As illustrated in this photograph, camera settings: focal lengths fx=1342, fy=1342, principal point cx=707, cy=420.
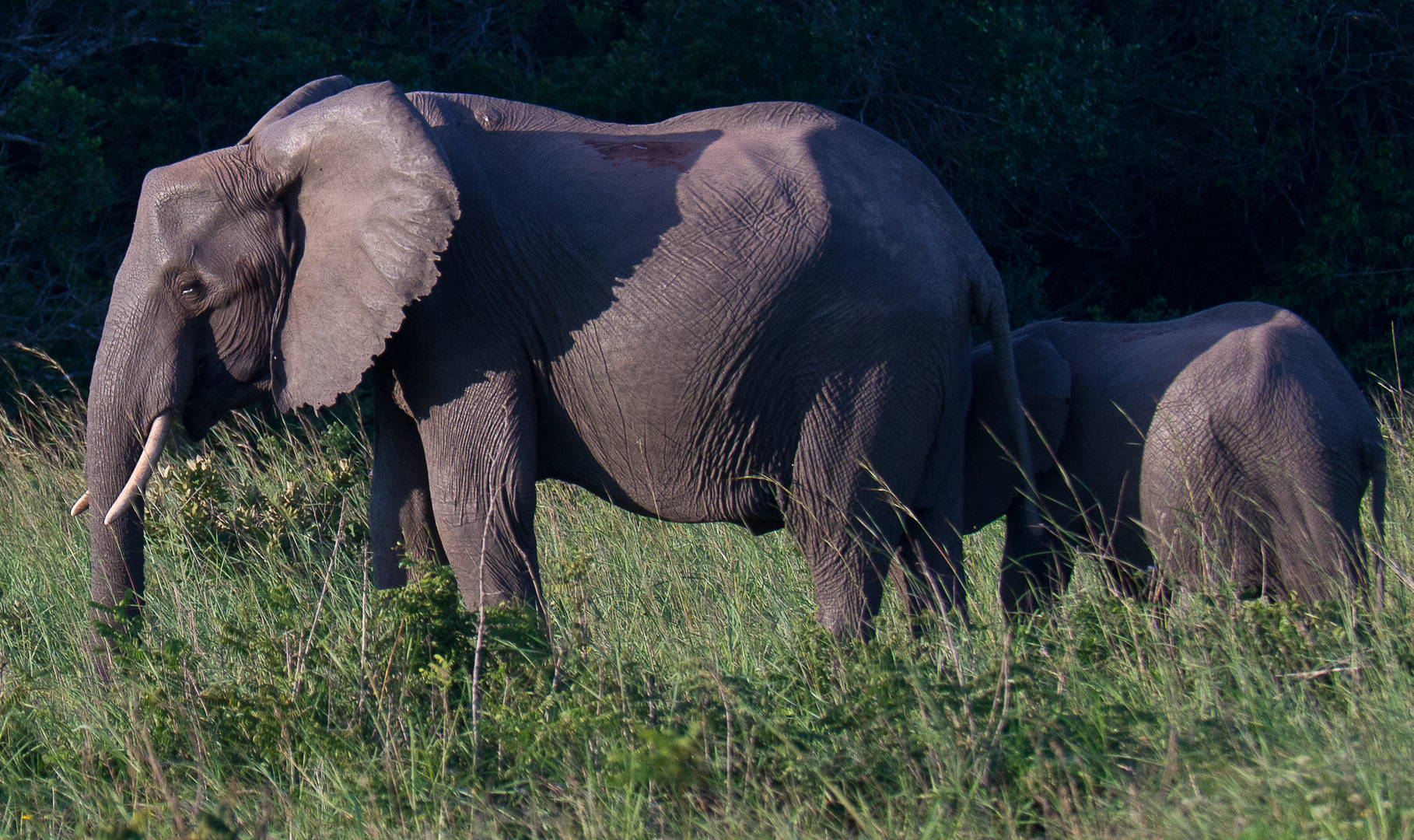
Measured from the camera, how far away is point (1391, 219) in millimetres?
12039

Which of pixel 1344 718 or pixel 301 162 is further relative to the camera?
pixel 301 162

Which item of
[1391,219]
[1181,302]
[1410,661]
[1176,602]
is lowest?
[1181,302]

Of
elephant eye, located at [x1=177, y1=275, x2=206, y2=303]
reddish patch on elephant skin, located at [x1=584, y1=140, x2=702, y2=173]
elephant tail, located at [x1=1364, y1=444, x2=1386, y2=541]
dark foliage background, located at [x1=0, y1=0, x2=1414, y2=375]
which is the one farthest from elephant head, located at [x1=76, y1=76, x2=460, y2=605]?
dark foliage background, located at [x1=0, y1=0, x2=1414, y2=375]

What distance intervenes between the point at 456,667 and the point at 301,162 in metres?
1.72

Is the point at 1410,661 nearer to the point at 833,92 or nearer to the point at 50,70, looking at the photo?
the point at 833,92

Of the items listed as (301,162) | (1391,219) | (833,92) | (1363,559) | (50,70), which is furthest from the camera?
(1391,219)

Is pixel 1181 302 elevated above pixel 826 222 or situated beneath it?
situated beneath

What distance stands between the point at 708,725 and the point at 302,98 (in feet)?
8.80

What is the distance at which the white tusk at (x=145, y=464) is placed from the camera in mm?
4242

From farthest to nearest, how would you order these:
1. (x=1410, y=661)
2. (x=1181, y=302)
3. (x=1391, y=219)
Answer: (x=1181, y=302) < (x=1391, y=219) < (x=1410, y=661)

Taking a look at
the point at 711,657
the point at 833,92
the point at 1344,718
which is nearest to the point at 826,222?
the point at 711,657

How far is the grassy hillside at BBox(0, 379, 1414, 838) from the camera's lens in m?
2.88

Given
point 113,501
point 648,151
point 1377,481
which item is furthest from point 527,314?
point 1377,481

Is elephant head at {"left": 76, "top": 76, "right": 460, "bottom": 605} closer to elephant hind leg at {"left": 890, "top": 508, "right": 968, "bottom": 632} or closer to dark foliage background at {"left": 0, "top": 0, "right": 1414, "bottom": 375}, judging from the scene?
elephant hind leg at {"left": 890, "top": 508, "right": 968, "bottom": 632}
